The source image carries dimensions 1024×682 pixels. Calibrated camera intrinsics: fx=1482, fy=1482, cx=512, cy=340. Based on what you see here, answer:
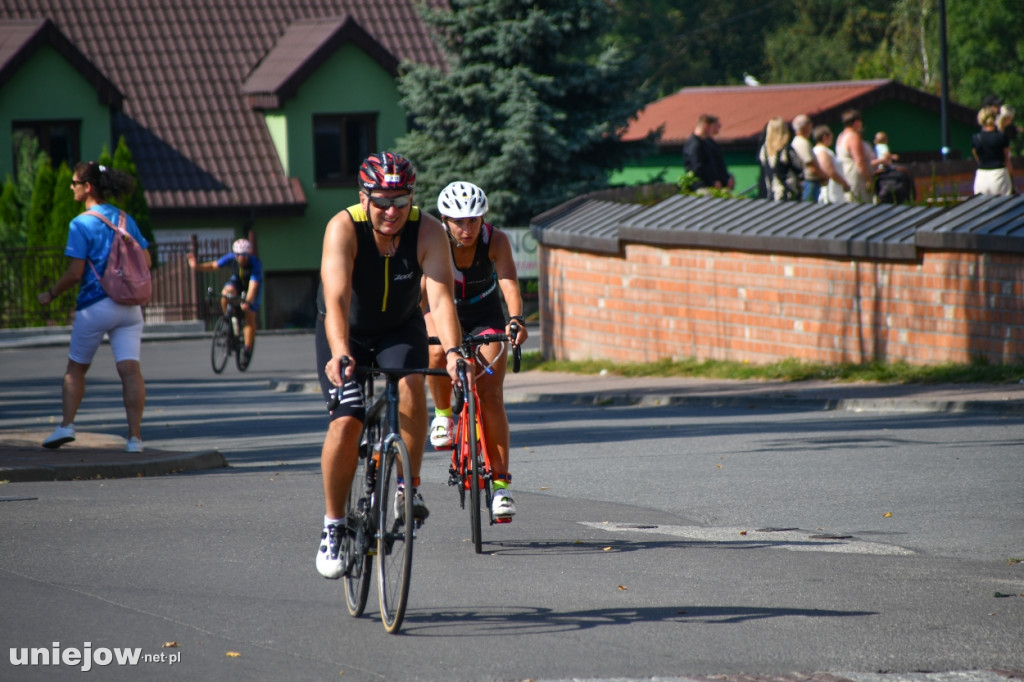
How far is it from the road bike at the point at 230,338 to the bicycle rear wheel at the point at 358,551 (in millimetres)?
15167

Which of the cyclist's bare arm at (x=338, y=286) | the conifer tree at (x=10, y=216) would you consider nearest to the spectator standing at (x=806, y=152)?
the cyclist's bare arm at (x=338, y=286)

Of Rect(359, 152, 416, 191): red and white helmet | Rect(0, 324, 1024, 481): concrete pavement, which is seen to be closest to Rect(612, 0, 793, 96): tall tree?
Rect(0, 324, 1024, 481): concrete pavement

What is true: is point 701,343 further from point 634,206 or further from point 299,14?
point 299,14

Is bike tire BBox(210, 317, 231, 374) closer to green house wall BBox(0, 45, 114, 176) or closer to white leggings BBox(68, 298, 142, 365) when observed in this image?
white leggings BBox(68, 298, 142, 365)

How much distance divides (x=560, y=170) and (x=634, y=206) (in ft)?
37.2

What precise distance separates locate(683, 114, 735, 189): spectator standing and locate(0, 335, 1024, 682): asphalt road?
8594 mm

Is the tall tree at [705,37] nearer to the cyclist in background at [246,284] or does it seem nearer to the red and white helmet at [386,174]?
the cyclist in background at [246,284]

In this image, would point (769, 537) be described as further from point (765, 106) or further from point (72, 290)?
point (765, 106)

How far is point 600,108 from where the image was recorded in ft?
99.8

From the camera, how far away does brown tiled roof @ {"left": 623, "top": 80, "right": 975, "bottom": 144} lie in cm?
3975

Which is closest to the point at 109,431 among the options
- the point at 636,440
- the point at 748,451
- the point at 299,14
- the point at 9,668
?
the point at 636,440

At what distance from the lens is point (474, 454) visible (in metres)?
6.94

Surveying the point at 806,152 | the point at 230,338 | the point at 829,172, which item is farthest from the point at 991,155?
the point at 230,338

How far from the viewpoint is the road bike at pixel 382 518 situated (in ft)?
17.5
